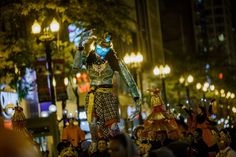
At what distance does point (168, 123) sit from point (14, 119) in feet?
9.36

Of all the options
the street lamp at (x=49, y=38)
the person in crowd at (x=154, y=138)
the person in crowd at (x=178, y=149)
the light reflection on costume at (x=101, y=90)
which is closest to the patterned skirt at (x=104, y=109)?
the light reflection on costume at (x=101, y=90)

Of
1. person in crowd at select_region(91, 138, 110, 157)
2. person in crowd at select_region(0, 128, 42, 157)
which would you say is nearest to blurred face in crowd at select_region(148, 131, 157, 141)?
person in crowd at select_region(91, 138, 110, 157)

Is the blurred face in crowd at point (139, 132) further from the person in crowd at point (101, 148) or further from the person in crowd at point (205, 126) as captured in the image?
the person in crowd at point (205, 126)

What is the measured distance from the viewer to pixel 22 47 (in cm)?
2612

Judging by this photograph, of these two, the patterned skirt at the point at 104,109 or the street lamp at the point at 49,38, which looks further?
the street lamp at the point at 49,38

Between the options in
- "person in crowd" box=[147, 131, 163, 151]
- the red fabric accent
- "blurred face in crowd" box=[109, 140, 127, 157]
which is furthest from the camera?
the red fabric accent

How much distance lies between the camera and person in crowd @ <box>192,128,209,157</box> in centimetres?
1121

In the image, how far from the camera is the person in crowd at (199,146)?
1121cm

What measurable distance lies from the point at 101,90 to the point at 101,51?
2.19 ft

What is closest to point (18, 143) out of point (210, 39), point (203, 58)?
point (203, 58)

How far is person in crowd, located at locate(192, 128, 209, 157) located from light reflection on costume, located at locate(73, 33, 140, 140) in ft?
5.68

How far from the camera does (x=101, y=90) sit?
10.3m

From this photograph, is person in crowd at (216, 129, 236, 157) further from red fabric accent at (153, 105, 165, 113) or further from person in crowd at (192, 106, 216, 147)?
person in crowd at (192, 106, 216, 147)

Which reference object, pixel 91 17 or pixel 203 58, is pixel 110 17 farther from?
pixel 203 58
